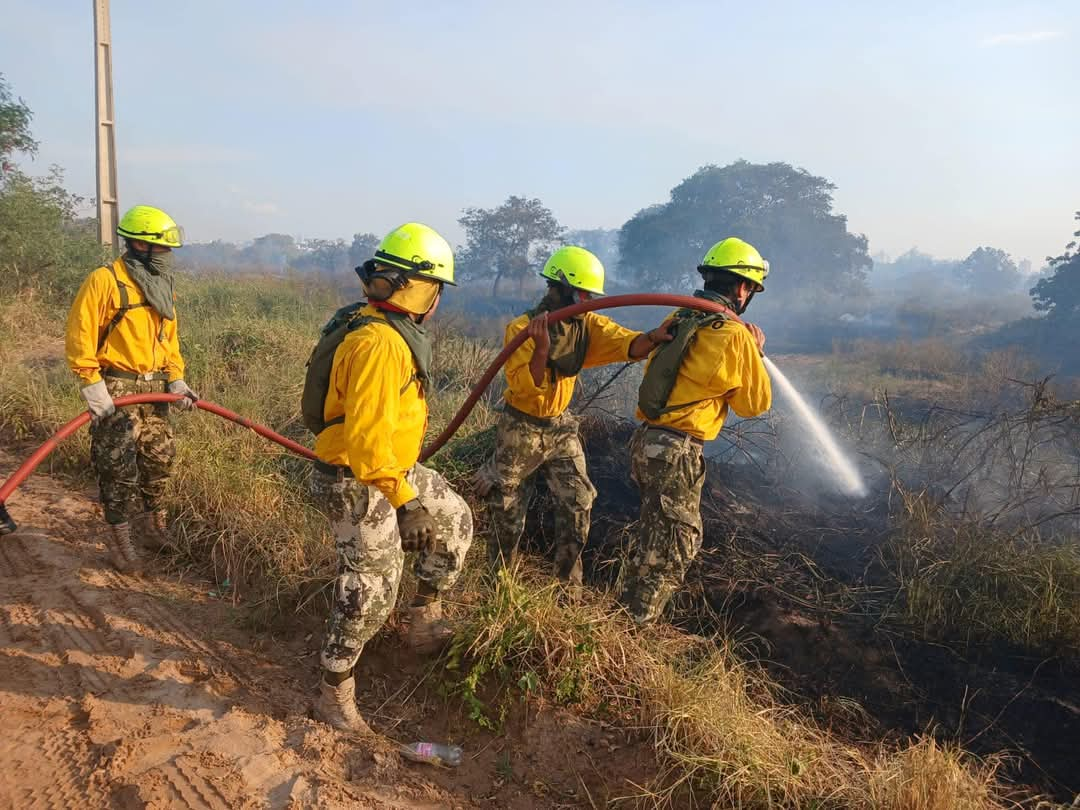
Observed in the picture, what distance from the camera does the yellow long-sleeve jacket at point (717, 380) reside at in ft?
10.8

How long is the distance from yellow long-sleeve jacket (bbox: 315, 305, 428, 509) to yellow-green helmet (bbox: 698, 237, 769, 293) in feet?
5.95

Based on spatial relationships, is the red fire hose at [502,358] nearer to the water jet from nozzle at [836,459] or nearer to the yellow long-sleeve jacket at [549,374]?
the yellow long-sleeve jacket at [549,374]

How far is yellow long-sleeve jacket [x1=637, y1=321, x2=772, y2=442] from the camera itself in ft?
10.8

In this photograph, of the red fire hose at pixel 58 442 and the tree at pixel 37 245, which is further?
Result: the tree at pixel 37 245

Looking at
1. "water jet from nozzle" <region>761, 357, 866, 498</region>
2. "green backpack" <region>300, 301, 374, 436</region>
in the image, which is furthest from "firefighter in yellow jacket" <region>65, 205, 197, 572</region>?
"water jet from nozzle" <region>761, 357, 866, 498</region>

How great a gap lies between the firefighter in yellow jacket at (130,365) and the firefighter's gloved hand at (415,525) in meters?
2.25

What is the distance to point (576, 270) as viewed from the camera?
12.3 feet

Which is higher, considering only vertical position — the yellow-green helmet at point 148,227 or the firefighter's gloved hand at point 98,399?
the yellow-green helmet at point 148,227

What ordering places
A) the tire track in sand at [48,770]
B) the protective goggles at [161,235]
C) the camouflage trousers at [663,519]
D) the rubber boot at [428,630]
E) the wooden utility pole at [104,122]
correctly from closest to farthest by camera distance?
the tire track in sand at [48,770] → the rubber boot at [428,630] → the camouflage trousers at [663,519] → the protective goggles at [161,235] → the wooden utility pole at [104,122]

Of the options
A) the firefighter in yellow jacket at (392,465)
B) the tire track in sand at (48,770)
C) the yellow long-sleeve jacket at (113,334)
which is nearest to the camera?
the tire track in sand at (48,770)

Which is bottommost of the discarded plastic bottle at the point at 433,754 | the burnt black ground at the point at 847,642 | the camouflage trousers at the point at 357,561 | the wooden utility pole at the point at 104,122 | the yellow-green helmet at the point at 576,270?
the burnt black ground at the point at 847,642

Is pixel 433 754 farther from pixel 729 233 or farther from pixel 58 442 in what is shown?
pixel 729 233

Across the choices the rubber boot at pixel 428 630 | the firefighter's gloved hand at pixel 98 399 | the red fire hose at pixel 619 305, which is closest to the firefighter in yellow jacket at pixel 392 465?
the rubber boot at pixel 428 630

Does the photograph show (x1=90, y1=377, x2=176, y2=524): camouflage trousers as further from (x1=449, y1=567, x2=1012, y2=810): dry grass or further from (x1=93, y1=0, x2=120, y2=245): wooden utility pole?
(x1=93, y1=0, x2=120, y2=245): wooden utility pole
